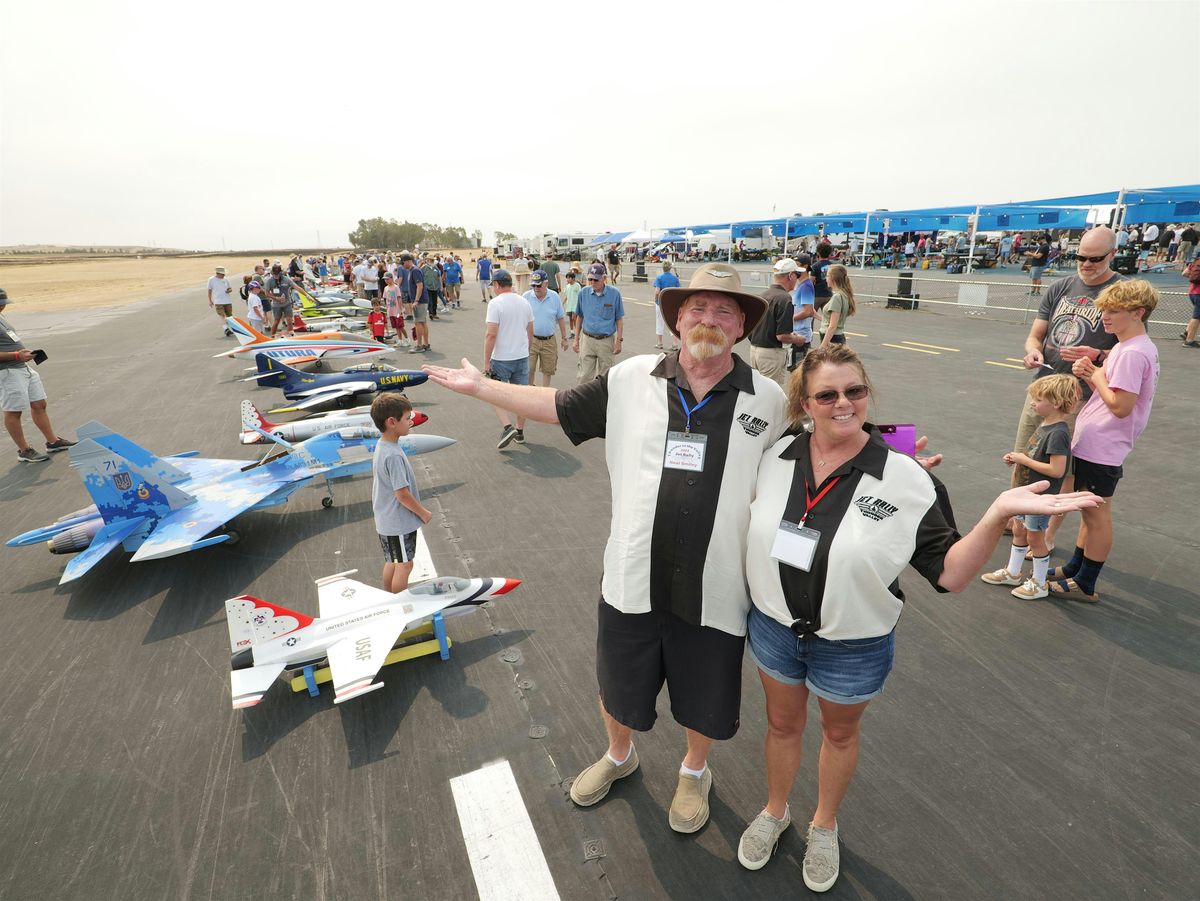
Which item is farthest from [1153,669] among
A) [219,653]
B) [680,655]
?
[219,653]

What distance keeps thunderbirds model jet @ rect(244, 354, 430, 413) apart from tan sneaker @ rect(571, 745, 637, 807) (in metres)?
8.84

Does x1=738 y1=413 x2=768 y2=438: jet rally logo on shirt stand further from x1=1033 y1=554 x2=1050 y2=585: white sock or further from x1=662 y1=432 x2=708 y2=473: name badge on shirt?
x1=1033 y1=554 x2=1050 y2=585: white sock

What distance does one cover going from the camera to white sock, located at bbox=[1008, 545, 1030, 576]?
4742 millimetres

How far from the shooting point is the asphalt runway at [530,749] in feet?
9.14

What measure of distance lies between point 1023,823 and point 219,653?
5.40 meters

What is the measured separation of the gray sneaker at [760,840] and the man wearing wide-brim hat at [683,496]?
57 cm

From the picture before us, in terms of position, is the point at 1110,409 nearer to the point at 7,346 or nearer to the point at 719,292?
the point at 719,292

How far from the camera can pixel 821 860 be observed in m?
2.67

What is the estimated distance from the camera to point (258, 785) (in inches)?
130

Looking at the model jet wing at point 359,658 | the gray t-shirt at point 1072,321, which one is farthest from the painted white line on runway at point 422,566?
the gray t-shirt at point 1072,321

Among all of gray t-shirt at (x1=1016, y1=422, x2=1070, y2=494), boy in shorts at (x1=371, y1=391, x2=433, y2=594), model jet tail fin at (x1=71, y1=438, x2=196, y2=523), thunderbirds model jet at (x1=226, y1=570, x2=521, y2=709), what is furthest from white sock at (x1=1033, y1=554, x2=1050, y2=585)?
model jet tail fin at (x1=71, y1=438, x2=196, y2=523)

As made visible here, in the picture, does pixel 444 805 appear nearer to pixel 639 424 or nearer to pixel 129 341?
pixel 639 424

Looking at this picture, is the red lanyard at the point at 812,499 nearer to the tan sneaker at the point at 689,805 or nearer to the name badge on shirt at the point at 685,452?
the name badge on shirt at the point at 685,452

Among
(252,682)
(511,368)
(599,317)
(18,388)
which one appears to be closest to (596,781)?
(252,682)
